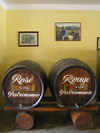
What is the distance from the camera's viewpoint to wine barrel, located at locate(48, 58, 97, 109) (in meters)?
2.06

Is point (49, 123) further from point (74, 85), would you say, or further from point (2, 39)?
point (2, 39)

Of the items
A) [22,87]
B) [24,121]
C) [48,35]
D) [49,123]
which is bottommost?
[49,123]

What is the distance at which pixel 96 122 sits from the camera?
241 centimetres

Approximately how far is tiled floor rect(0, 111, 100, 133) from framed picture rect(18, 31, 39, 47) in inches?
57.8

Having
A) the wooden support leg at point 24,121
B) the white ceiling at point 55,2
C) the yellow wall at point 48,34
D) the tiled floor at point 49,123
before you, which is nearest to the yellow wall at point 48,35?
the yellow wall at point 48,34

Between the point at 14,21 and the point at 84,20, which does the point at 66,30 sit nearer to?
the point at 84,20

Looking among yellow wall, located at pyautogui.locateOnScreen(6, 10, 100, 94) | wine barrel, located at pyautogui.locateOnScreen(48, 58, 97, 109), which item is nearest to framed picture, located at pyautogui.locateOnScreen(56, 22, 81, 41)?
yellow wall, located at pyautogui.locateOnScreen(6, 10, 100, 94)

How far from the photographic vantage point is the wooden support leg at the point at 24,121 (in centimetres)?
213

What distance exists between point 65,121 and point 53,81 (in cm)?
86

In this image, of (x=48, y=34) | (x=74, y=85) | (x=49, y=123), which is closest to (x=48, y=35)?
(x=48, y=34)

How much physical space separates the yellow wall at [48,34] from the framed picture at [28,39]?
0.24 ft

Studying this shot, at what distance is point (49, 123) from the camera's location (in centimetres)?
238

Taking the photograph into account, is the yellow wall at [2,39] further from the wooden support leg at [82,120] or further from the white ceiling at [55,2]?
the wooden support leg at [82,120]

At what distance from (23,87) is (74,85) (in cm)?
76
